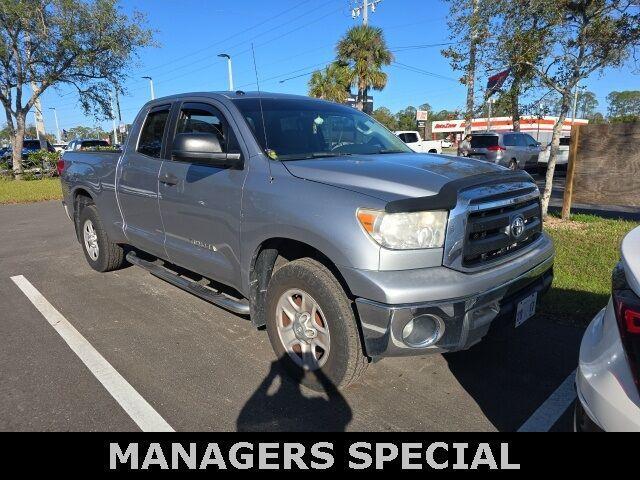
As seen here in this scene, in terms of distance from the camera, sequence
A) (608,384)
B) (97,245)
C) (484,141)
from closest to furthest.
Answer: (608,384)
(97,245)
(484,141)

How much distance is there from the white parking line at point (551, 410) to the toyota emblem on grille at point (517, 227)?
3.38 ft

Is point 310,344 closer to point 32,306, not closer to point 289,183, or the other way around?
point 289,183

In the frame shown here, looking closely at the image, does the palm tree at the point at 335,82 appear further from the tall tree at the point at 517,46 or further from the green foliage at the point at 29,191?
the tall tree at the point at 517,46

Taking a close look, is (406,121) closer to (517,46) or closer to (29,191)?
(29,191)

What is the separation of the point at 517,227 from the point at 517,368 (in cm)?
106

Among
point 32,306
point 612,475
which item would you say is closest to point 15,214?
point 32,306

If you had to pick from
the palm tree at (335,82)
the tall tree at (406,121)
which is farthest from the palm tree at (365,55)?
the tall tree at (406,121)

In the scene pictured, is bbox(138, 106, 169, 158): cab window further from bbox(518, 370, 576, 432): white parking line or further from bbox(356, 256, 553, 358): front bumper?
bbox(518, 370, 576, 432): white parking line

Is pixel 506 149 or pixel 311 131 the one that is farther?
pixel 506 149

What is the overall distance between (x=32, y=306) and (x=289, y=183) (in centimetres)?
339

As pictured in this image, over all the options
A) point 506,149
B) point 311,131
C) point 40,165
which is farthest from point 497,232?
point 40,165

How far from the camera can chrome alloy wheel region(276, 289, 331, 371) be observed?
2.86 meters

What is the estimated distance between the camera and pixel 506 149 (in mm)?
17172

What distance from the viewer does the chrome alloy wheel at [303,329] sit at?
2.86 meters
